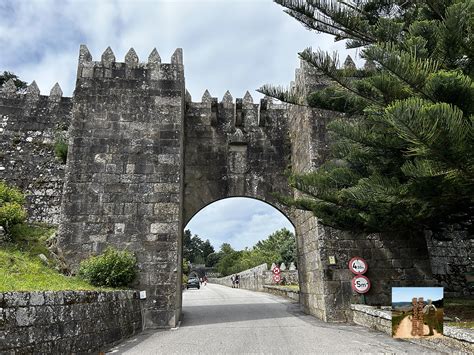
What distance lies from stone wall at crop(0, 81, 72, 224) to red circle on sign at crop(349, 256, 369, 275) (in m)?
6.71

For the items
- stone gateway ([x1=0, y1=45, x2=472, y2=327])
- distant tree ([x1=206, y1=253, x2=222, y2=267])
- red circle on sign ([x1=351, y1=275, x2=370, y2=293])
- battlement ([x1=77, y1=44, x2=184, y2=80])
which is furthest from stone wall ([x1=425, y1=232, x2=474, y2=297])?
distant tree ([x1=206, y1=253, x2=222, y2=267])

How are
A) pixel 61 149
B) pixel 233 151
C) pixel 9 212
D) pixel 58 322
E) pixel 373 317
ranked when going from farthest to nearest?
pixel 233 151 < pixel 61 149 < pixel 9 212 < pixel 373 317 < pixel 58 322

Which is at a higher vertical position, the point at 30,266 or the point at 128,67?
the point at 128,67

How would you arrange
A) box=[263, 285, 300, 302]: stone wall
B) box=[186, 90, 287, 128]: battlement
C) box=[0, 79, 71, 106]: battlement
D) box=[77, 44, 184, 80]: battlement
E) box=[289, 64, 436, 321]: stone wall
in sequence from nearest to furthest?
box=[289, 64, 436, 321]: stone wall, box=[77, 44, 184, 80]: battlement, box=[0, 79, 71, 106]: battlement, box=[186, 90, 287, 128]: battlement, box=[263, 285, 300, 302]: stone wall

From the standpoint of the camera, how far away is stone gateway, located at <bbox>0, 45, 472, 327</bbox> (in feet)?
24.6

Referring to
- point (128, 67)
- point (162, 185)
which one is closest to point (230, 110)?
point (128, 67)

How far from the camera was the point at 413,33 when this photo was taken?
5.03 meters

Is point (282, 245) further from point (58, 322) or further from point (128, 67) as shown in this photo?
point (58, 322)

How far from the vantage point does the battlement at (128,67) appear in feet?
27.9

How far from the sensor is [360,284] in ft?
24.6

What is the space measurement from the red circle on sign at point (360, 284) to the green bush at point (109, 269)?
4454mm

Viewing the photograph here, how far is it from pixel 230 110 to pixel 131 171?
3.59m

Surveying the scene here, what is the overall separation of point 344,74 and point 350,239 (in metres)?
3.72

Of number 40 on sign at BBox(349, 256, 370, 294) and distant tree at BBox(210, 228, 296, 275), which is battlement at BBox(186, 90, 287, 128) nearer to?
number 40 on sign at BBox(349, 256, 370, 294)
